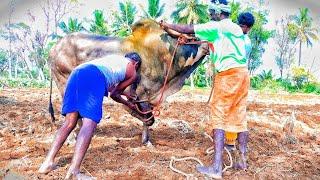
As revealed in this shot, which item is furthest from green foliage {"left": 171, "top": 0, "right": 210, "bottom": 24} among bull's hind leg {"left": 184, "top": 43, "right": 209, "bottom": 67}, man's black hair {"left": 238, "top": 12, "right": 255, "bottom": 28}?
man's black hair {"left": 238, "top": 12, "right": 255, "bottom": 28}

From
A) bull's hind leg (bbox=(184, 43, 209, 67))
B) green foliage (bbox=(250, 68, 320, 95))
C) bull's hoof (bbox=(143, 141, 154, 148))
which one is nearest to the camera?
bull's hoof (bbox=(143, 141, 154, 148))

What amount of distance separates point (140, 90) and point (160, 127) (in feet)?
4.94

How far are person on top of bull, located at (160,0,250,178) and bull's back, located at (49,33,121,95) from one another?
6.40ft

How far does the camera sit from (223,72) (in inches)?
169

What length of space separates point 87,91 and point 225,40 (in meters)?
1.50

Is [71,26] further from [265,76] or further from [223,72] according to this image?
[223,72]

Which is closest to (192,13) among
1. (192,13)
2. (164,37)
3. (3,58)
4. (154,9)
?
(192,13)

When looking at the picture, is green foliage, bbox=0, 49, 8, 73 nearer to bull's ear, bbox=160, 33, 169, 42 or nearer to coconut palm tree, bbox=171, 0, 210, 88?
coconut palm tree, bbox=171, 0, 210, 88

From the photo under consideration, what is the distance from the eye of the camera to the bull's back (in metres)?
6.11

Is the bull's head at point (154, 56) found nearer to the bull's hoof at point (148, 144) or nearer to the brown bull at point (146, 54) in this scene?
the brown bull at point (146, 54)

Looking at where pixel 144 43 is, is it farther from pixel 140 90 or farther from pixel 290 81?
pixel 290 81

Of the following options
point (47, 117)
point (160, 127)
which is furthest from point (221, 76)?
point (47, 117)

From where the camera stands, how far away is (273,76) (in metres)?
36.0

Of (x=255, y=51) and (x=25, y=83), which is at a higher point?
(x=255, y=51)
